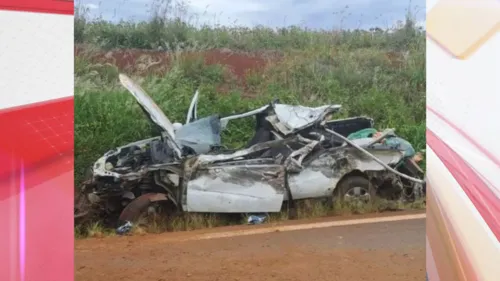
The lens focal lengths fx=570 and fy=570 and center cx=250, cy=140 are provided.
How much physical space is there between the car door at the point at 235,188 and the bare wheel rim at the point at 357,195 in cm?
109

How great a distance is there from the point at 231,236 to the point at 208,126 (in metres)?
2.45

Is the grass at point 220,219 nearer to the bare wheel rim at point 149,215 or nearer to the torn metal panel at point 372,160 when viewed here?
the bare wheel rim at point 149,215

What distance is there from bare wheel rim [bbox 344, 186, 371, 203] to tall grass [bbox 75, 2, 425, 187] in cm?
246

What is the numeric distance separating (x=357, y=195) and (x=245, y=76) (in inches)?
186

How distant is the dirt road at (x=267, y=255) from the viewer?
6.10 meters

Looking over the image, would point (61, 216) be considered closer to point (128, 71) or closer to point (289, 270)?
point (289, 270)

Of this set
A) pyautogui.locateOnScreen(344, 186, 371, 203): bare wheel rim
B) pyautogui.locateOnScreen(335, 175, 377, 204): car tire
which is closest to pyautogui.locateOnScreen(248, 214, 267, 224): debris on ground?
pyautogui.locateOnScreen(335, 175, 377, 204): car tire

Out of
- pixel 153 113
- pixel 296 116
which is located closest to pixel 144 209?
pixel 153 113

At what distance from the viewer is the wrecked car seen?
28.3 ft

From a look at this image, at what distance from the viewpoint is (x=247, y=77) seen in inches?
502

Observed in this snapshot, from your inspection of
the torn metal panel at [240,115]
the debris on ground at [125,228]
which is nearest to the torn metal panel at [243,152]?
the torn metal panel at [240,115]

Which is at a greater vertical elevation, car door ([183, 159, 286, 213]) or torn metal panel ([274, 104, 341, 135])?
torn metal panel ([274, 104, 341, 135])

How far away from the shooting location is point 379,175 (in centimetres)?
919

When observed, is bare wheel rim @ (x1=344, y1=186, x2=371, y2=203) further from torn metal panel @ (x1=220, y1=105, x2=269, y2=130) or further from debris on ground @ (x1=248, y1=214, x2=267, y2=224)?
torn metal panel @ (x1=220, y1=105, x2=269, y2=130)
